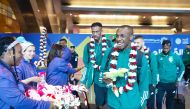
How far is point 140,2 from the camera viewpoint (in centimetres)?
1695

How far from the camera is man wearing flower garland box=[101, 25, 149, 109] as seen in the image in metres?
4.14

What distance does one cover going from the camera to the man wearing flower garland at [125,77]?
4.14 metres

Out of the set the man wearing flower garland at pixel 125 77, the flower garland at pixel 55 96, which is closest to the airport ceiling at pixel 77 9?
the flower garland at pixel 55 96

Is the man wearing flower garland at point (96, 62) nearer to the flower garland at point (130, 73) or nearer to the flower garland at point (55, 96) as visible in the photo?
the flower garland at point (55, 96)

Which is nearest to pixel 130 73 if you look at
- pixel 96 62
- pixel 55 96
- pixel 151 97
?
pixel 55 96

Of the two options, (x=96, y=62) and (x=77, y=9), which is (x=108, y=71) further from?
(x=77, y=9)

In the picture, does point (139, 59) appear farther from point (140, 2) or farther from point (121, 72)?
point (140, 2)

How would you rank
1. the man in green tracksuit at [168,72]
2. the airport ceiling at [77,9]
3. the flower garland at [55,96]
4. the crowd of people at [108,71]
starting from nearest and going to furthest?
the crowd of people at [108,71] < the flower garland at [55,96] < the man in green tracksuit at [168,72] < the airport ceiling at [77,9]

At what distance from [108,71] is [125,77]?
26 cm

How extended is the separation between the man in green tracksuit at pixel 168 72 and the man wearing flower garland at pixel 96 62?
1151 millimetres

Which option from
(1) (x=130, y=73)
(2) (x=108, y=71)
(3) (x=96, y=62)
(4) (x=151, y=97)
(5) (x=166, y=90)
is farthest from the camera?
(5) (x=166, y=90)

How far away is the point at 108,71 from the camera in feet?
14.2

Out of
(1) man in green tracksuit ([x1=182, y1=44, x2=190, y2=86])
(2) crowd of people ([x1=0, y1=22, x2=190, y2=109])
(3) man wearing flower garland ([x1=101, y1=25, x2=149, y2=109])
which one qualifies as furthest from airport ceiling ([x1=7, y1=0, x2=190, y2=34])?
(3) man wearing flower garland ([x1=101, y1=25, x2=149, y2=109])

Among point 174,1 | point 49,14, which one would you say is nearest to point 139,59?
point 174,1
